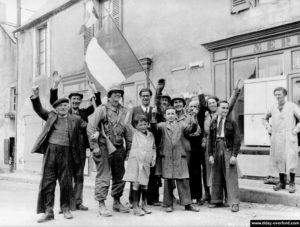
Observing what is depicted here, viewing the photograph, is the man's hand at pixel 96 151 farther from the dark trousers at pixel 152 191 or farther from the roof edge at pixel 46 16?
the roof edge at pixel 46 16

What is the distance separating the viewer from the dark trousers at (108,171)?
5.69 metres

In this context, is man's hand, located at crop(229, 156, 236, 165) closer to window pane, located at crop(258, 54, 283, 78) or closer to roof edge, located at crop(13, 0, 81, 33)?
window pane, located at crop(258, 54, 283, 78)

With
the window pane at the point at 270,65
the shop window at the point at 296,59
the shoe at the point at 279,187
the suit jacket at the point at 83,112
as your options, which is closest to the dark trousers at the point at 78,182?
the suit jacket at the point at 83,112

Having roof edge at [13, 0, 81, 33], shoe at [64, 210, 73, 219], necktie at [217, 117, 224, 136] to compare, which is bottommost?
shoe at [64, 210, 73, 219]

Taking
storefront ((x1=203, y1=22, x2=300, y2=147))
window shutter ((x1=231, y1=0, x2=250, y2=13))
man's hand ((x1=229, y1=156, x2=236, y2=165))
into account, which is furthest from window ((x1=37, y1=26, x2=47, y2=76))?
man's hand ((x1=229, y1=156, x2=236, y2=165))

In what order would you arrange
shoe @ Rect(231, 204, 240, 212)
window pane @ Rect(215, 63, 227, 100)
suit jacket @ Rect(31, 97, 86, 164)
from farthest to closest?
window pane @ Rect(215, 63, 227, 100), shoe @ Rect(231, 204, 240, 212), suit jacket @ Rect(31, 97, 86, 164)

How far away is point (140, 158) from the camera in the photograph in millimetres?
5762

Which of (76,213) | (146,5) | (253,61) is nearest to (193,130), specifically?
(76,213)

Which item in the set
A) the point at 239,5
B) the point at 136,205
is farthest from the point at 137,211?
the point at 239,5

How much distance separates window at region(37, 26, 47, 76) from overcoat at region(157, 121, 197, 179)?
10534mm

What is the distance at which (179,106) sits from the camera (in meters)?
6.40

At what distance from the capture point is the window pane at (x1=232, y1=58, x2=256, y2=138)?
865 centimetres

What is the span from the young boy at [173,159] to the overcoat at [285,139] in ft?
5.45

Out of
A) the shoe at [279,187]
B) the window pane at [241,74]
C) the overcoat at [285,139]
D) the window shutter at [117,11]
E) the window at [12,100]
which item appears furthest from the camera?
the window at [12,100]
